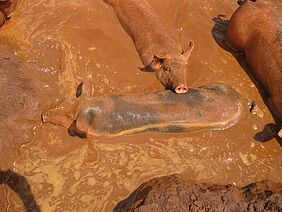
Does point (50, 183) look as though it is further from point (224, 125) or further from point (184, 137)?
point (224, 125)

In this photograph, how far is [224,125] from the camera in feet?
19.3

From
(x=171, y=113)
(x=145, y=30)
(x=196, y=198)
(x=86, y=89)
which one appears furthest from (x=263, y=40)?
(x=196, y=198)

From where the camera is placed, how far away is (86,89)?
19.3 feet

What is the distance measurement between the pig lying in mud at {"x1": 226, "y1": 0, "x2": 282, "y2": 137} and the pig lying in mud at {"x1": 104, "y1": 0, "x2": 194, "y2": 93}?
99cm

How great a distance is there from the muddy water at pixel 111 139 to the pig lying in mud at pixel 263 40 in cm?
24

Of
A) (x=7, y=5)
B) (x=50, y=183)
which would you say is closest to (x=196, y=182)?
(x=50, y=183)

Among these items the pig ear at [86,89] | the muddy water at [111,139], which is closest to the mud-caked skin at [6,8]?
the muddy water at [111,139]

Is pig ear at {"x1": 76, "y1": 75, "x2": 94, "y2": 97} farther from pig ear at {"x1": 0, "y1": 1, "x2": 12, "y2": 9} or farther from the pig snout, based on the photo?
pig ear at {"x1": 0, "y1": 1, "x2": 12, "y2": 9}

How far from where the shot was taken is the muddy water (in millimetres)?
5199

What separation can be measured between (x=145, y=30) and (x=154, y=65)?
2.30 feet

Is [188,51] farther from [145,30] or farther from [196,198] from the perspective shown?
[196,198]

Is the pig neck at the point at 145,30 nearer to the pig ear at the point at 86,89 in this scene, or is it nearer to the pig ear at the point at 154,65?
the pig ear at the point at 154,65

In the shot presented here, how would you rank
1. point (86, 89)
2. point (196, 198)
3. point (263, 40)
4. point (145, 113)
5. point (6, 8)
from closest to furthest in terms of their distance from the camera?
point (196, 198), point (145, 113), point (86, 89), point (263, 40), point (6, 8)

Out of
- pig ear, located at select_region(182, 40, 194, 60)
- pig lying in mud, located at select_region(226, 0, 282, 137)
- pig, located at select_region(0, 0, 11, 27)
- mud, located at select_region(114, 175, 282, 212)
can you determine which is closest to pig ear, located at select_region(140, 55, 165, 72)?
pig ear, located at select_region(182, 40, 194, 60)
